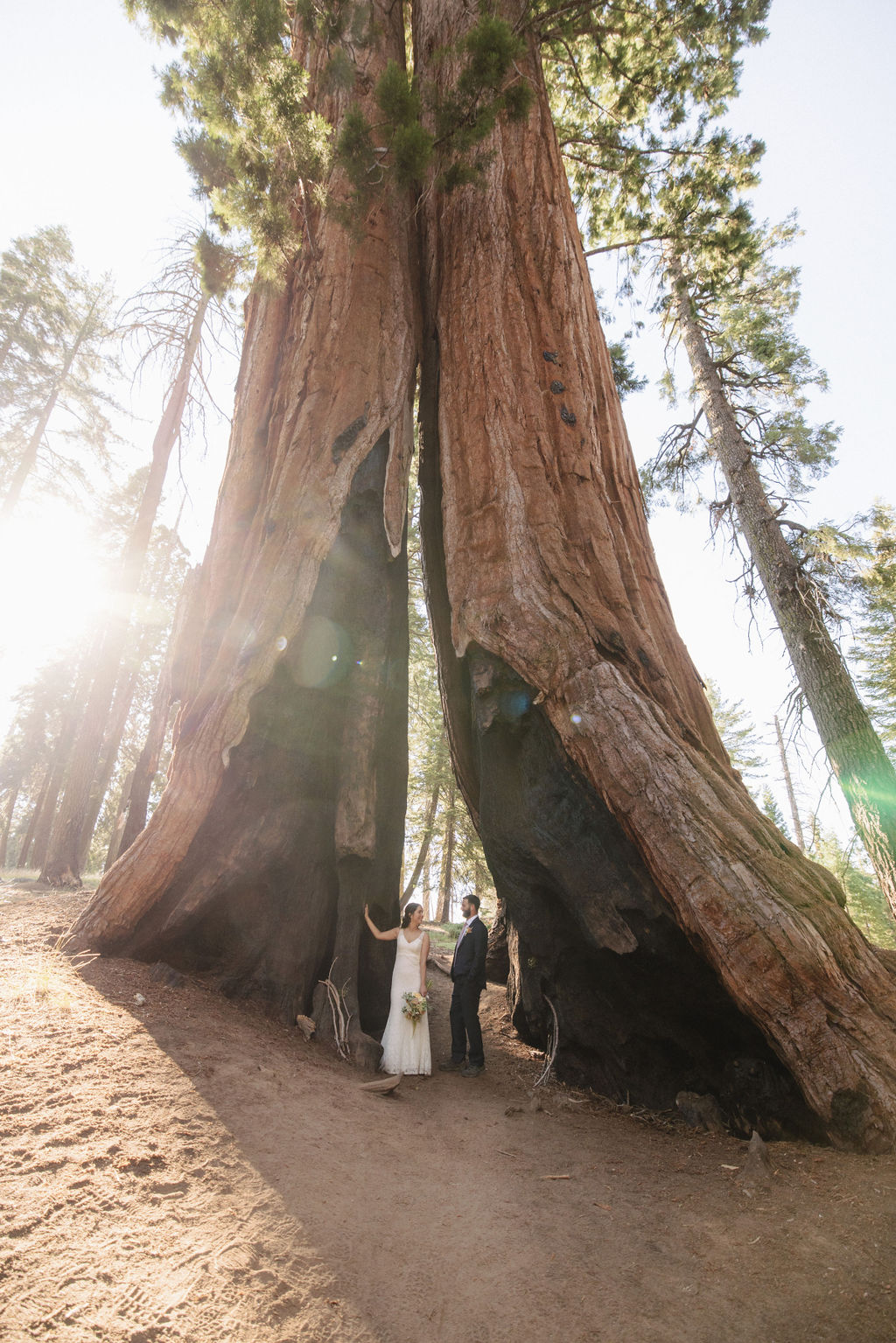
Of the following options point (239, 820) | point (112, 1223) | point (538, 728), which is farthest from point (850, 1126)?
point (239, 820)

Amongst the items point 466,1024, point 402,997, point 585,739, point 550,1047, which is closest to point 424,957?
point 402,997

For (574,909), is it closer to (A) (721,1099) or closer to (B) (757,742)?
A: (A) (721,1099)

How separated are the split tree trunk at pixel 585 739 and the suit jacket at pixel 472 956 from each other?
368 mm

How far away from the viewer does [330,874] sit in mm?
5340

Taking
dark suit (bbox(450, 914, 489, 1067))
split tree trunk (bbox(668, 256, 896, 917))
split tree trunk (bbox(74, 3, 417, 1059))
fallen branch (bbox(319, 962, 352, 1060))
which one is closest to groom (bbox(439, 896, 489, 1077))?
dark suit (bbox(450, 914, 489, 1067))

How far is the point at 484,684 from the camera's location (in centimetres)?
485

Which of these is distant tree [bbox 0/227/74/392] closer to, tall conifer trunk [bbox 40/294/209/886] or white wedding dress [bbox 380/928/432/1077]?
tall conifer trunk [bbox 40/294/209/886]

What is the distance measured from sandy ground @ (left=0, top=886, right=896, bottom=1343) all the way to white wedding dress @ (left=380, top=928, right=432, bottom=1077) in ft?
3.31

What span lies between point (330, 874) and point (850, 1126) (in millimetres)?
3866

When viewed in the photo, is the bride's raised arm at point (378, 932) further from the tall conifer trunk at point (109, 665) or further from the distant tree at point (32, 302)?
the distant tree at point (32, 302)

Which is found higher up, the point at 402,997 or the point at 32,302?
the point at 32,302

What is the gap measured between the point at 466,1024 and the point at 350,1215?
2.93 m

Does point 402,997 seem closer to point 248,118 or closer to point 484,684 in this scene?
point 484,684

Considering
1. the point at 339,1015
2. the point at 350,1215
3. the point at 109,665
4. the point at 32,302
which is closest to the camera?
the point at 350,1215
